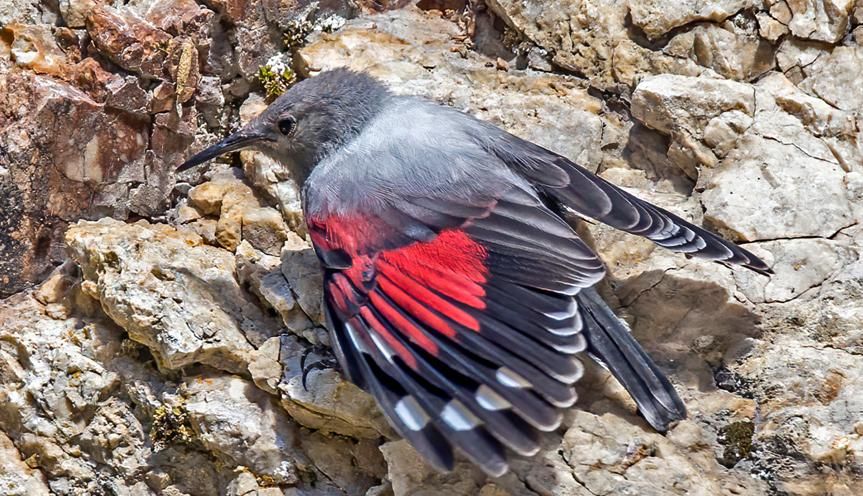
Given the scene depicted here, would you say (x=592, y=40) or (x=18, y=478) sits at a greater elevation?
(x=592, y=40)

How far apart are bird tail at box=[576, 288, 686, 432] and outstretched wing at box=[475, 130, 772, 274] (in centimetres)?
44

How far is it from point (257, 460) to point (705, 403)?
1.93 metres

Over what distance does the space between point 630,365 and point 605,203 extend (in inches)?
31.7

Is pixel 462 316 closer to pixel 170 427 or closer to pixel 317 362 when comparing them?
pixel 317 362

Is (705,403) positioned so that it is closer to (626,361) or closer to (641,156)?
(626,361)

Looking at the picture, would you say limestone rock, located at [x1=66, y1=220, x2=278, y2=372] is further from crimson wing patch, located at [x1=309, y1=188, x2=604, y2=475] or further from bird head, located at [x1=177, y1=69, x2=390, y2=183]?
crimson wing patch, located at [x1=309, y1=188, x2=604, y2=475]

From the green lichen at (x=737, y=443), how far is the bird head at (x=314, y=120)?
90.7 inches

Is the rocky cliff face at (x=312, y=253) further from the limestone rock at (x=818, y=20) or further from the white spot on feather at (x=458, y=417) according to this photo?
the white spot on feather at (x=458, y=417)

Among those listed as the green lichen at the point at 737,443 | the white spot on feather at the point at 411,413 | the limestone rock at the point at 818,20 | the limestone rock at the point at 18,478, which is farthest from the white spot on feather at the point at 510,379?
the limestone rock at the point at 818,20

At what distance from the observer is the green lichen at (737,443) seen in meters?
3.94

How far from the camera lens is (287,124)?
16.4 ft

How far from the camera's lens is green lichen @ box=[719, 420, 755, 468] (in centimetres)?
394

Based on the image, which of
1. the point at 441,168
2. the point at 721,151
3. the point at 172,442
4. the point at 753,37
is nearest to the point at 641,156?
the point at 721,151

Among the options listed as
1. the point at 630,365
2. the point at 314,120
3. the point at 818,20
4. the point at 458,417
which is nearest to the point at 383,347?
the point at 458,417
